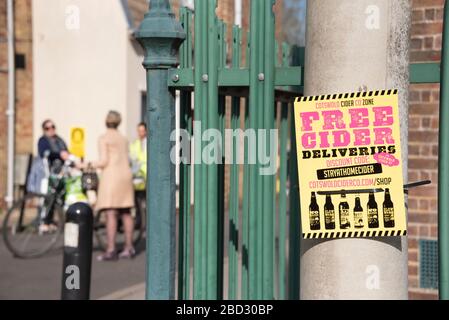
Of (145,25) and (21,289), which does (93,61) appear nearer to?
(21,289)

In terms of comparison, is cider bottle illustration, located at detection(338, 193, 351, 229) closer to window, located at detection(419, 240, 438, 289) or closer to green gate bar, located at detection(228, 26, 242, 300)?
green gate bar, located at detection(228, 26, 242, 300)

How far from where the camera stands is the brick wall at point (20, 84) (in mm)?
17125

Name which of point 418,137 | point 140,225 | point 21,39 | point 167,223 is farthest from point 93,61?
point 167,223

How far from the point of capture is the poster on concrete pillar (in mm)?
3459

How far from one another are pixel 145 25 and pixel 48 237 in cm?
824

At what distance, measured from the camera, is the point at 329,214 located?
3.56 metres

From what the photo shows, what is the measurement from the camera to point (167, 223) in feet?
13.4

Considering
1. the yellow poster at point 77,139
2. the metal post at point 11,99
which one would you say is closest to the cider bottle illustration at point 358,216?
the yellow poster at point 77,139

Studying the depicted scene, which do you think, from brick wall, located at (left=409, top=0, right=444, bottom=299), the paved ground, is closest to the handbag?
the paved ground

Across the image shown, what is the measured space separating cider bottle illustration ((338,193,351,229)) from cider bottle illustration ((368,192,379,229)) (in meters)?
0.08

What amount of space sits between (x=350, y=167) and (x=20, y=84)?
47.8 feet

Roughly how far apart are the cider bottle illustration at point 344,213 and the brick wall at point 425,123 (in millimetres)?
2928

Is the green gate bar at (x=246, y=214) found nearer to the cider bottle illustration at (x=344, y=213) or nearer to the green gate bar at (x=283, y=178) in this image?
the green gate bar at (x=283, y=178)
